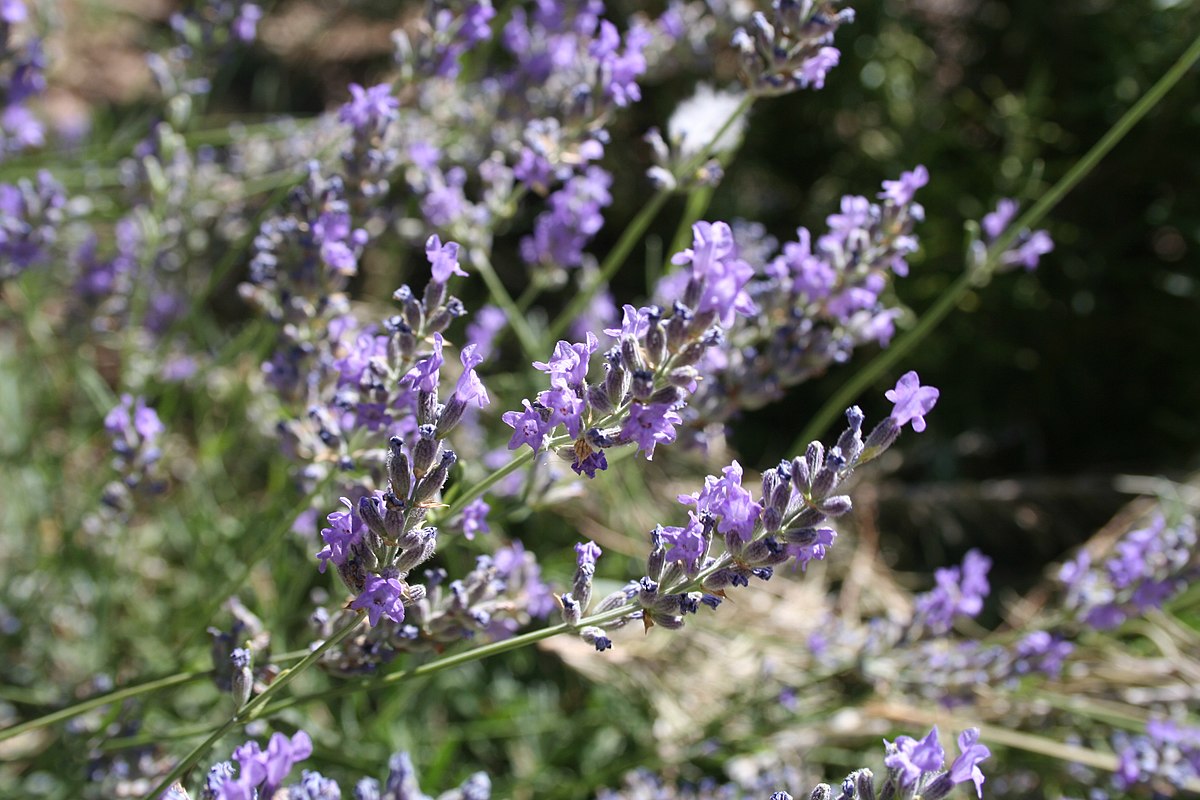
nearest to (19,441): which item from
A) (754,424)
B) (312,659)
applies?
(312,659)

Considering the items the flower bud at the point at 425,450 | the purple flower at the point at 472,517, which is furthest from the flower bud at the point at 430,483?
the purple flower at the point at 472,517

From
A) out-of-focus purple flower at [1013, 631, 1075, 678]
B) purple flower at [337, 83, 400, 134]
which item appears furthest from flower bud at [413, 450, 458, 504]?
out-of-focus purple flower at [1013, 631, 1075, 678]

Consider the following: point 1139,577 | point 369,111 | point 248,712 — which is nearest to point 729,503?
point 248,712

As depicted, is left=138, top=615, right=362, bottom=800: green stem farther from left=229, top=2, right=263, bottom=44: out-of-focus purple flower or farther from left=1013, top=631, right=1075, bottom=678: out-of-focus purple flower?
left=229, top=2, right=263, bottom=44: out-of-focus purple flower

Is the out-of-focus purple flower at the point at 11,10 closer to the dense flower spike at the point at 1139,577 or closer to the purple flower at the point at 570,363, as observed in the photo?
the purple flower at the point at 570,363

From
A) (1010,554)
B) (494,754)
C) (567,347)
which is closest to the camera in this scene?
(567,347)

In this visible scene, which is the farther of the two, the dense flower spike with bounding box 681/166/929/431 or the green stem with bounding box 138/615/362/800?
the dense flower spike with bounding box 681/166/929/431

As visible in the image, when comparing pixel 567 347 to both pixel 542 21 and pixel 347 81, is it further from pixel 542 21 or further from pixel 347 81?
pixel 347 81

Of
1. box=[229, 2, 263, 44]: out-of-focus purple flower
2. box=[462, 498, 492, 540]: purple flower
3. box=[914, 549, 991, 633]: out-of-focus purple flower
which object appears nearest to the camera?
box=[462, 498, 492, 540]: purple flower
